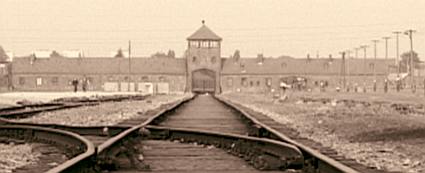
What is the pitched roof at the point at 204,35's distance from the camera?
172 metres

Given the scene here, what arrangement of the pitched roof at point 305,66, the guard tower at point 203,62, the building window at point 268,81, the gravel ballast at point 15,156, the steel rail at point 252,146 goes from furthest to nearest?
the pitched roof at point 305,66 → the building window at point 268,81 → the guard tower at point 203,62 → the gravel ballast at point 15,156 → the steel rail at point 252,146

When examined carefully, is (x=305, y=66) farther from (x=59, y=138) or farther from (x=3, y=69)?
(x=59, y=138)

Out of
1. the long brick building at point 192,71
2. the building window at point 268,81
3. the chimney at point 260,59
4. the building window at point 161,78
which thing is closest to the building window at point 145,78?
the long brick building at point 192,71

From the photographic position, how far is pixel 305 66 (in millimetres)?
187125

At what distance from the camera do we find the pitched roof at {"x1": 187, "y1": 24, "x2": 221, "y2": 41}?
17150cm

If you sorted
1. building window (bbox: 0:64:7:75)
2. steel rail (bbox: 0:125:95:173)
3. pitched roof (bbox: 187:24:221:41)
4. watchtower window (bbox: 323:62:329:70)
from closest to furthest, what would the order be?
steel rail (bbox: 0:125:95:173), pitched roof (bbox: 187:24:221:41), building window (bbox: 0:64:7:75), watchtower window (bbox: 323:62:329:70)

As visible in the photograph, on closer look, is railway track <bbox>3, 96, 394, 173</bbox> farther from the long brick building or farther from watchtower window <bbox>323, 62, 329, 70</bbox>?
watchtower window <bbox>323, 62, 329, 70</bbox>

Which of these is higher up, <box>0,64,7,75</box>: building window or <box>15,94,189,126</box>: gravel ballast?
<box>0,64,7,75</box>: building window

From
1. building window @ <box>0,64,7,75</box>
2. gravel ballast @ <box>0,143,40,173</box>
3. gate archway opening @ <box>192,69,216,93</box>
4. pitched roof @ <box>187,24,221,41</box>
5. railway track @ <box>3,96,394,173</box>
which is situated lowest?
gravel ballast @ <box>0,143,40,173</box>

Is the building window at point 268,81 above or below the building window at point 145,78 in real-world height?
Result: below

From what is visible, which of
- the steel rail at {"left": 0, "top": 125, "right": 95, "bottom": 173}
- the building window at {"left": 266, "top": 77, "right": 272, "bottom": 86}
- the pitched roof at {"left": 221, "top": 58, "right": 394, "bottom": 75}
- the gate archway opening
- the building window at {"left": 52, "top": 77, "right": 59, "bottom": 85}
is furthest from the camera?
the pitched roof at {"left": 221, "top": 58, "right": 394, "bottom": 75}

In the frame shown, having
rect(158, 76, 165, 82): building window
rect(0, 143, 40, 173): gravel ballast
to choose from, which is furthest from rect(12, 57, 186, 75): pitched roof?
rect(0, 143, 40, 173): gravel ballast

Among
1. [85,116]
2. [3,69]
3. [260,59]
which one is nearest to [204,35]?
[260,59]

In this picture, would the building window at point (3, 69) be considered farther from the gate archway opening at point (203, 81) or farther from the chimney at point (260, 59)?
the chimney at point (260, 59)
